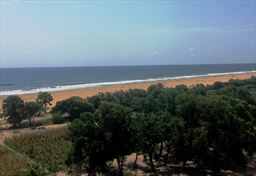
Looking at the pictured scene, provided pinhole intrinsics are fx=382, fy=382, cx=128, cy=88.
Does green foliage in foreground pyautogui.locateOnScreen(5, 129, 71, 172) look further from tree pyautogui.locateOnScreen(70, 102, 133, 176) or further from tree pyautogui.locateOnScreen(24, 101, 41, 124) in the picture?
tree pyautogui.locateOnScreen(24, 101, 41, 124)

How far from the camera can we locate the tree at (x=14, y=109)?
168 ft

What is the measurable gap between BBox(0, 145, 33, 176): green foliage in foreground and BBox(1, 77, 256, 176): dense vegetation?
1.40 metres

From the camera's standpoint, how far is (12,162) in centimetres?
3312

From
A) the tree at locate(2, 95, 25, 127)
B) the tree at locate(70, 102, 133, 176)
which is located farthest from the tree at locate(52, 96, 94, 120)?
the tree at locate(70, 102, 133, 176)

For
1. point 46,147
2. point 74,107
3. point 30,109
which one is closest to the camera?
point 46,147

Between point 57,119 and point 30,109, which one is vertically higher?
point 30,109

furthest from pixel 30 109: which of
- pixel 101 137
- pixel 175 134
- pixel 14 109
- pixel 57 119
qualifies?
pixel 175 134

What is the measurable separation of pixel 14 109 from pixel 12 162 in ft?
63.0

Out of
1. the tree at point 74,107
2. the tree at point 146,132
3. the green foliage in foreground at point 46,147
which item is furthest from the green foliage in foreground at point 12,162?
the tree at point 74,107

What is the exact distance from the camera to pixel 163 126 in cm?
3105

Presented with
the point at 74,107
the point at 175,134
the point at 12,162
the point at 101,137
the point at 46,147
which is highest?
the point at 101,137

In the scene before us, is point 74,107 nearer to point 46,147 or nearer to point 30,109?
point 30,109

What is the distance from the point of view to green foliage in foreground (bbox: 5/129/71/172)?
33844 millimetres

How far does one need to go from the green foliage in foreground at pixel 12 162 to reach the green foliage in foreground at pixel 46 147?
3.90 feet
